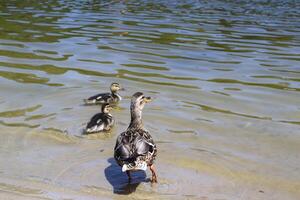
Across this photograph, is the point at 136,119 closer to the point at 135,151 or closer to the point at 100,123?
the point at 135,151

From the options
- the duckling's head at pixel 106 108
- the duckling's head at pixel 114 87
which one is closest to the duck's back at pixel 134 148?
the duckling's head at pixel 106 108

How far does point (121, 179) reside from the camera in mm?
6250

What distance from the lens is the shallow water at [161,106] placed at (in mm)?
6109

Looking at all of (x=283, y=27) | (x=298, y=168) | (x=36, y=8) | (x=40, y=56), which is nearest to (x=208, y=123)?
(x=298, y=168)

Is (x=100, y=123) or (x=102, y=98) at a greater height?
(x=100, y=123)

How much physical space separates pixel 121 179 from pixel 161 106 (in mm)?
2989

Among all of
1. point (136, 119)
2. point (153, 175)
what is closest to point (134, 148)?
point (153, 175)

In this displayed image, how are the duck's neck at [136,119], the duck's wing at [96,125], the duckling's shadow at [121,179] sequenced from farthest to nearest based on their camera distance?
the duck's wing at [96,125], the duck's neck at [136,119], the duckling's shadow at [121,179]

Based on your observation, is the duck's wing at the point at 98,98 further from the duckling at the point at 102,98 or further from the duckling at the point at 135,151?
the duckling at the point at 135,151

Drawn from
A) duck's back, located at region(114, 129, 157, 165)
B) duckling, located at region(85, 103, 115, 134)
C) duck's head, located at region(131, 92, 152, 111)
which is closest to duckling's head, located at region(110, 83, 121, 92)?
duckling, located at region(85, 103, 115, 134)

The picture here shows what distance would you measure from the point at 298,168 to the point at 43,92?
483 centimetres

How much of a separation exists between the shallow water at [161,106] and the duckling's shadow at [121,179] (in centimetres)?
1

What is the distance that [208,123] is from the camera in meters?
8.22

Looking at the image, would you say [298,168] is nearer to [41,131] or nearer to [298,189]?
[298,189]
